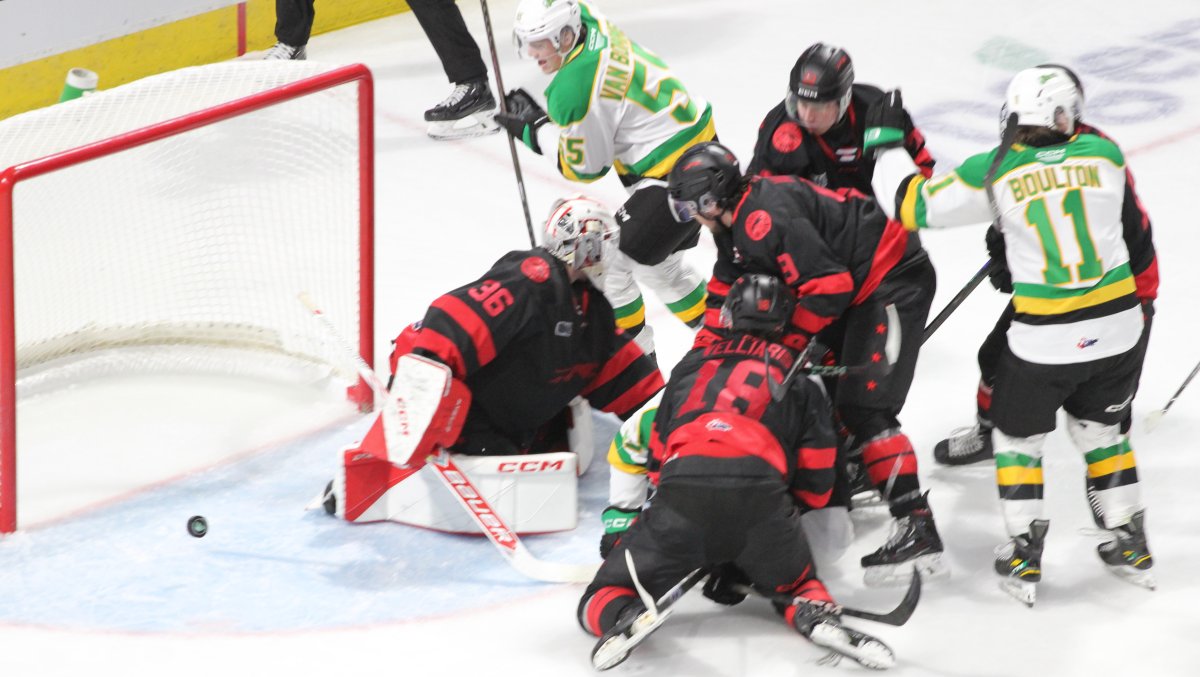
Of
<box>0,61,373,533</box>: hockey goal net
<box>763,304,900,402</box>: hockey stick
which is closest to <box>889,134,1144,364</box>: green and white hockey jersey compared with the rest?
<box>763,304,900,402</box>: hockey stick

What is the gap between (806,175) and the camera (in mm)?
3473

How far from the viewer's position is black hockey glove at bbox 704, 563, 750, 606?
10.2 ft

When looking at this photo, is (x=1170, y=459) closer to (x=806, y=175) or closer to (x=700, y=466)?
(x=806, y=175)

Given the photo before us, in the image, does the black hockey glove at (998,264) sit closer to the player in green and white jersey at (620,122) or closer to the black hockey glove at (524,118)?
the player in green and white jersey at (620,122)

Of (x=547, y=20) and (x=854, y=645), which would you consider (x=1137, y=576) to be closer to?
(x=854, y=645)

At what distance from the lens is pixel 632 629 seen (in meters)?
2.86

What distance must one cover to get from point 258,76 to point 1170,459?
2450 millimetres

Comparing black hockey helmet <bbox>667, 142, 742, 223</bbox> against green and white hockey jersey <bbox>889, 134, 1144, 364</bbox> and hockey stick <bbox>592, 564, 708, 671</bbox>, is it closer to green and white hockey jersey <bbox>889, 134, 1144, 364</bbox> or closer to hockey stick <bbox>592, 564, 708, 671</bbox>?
green and white hockey jersey <bbox>889, 134, 1144, 364</bbox>

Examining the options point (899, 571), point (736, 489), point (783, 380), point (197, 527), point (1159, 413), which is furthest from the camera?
point (1159, 413)

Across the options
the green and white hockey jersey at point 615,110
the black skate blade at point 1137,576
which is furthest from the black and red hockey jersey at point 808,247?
the black skate blade at point 1137,576

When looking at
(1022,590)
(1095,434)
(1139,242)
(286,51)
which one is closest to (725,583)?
(1022,590)

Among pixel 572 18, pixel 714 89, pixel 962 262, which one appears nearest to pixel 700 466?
pixel 572 18

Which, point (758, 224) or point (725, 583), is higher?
point (758, 224)

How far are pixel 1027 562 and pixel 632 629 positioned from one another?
0.86 m
